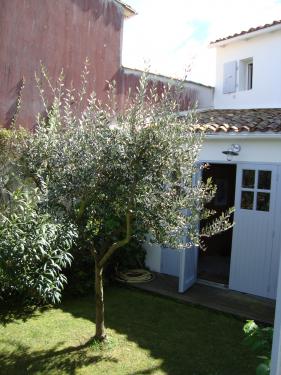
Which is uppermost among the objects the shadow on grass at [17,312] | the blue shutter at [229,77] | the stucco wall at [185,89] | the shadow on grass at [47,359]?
the blue shutter at [229,77]

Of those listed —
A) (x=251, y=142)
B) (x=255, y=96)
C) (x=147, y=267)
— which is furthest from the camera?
(x=255, y=96)

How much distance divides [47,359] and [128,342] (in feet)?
4.46

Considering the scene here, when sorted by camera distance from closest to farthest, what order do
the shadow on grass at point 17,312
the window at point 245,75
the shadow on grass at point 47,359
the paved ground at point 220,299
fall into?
the shadow on grass at point 47,359, the shadow on grass at point 17,312, the paved ground at point 220,299, the window at point 245,75

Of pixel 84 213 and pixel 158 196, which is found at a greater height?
pixel 158 196

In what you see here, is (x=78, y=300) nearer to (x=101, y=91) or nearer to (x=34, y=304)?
(x=34, y=304)

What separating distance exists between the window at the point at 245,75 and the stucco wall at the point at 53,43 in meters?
4.73

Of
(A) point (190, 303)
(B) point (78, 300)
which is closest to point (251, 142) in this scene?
(A) point (190, 303)

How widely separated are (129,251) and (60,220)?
5.01m

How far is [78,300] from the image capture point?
27.5 feet

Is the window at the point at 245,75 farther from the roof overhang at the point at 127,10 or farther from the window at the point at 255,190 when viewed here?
the window at the point at 255,190

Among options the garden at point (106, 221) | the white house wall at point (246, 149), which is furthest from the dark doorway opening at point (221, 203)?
the garden at point (106, 221)

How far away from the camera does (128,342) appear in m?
6.47

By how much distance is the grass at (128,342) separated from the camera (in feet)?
18.6

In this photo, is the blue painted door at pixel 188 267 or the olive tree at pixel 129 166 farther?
the blue painted door at pixel 188 267
